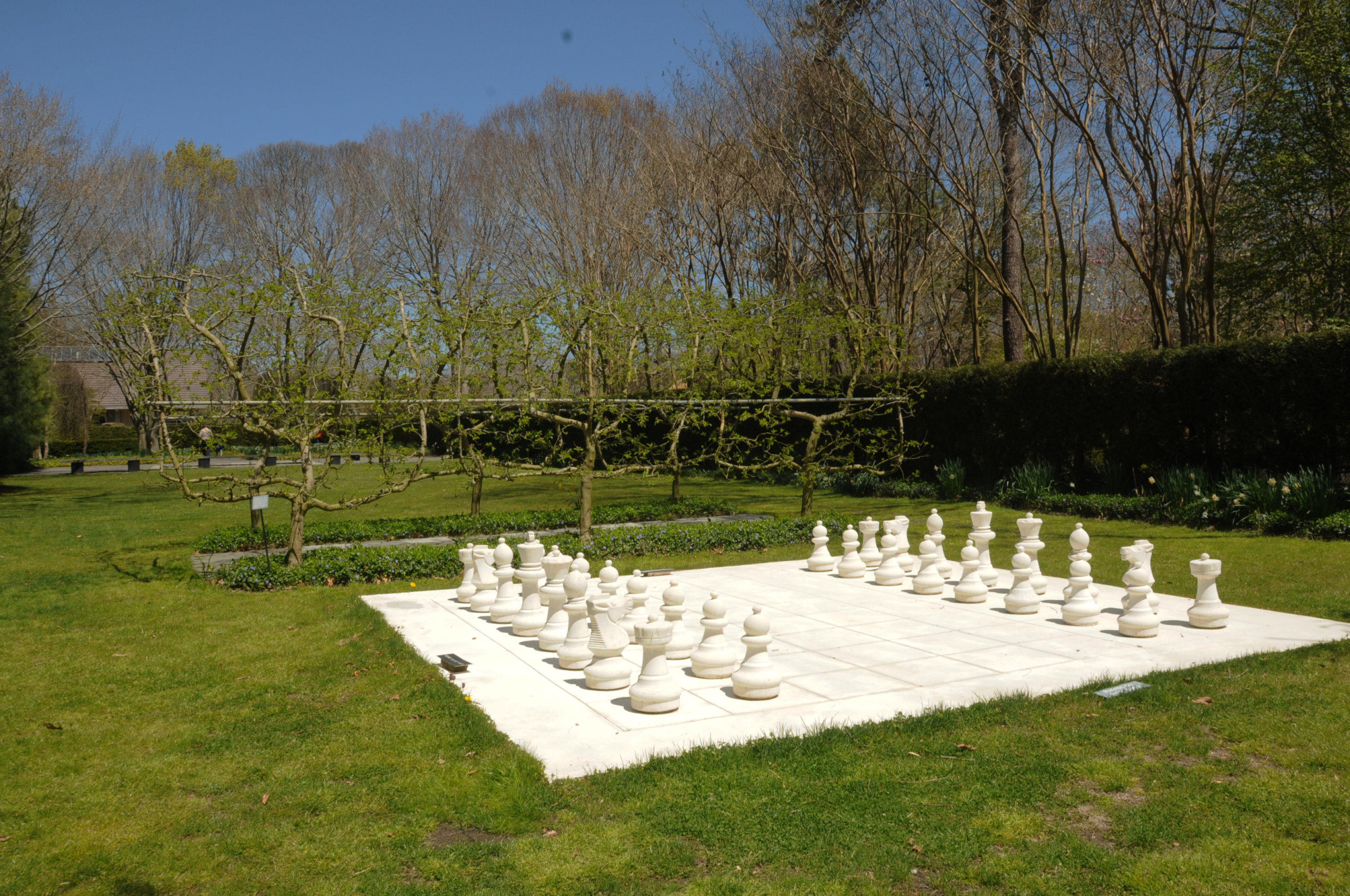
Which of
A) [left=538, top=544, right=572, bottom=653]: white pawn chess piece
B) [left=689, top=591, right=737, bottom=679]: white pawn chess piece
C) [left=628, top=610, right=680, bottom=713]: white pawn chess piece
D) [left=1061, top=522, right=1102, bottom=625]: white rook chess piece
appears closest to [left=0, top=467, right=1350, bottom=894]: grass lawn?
[left=628, top=610, right=680, bottom=713]: white pawn chess piece

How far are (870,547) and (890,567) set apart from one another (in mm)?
926

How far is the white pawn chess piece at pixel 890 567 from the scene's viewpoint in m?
8.64

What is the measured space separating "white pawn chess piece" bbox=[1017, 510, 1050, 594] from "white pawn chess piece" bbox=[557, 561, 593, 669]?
150 inches

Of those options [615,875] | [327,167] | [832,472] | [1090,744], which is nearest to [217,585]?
[615,875]

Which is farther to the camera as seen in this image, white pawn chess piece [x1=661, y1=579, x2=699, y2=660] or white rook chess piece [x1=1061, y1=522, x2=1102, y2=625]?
white rook chess piece [x1=1061, y1=522, x2=1102, y2=625]

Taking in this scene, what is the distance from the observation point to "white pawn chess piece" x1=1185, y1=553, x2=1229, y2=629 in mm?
6496

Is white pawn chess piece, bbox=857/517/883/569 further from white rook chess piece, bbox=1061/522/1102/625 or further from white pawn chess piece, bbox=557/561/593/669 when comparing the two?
white pawn chess piece, bbox=557/561/593/669

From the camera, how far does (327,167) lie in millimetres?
31203

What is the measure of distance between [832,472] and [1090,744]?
1427 centimetres

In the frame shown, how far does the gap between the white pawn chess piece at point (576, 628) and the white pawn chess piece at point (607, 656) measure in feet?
0.71

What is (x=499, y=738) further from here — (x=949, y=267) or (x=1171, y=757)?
(x=949, y=267)

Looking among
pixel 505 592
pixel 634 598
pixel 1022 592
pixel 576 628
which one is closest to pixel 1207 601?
pixel 1022 592

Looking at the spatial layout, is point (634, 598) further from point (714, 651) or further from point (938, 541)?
point (938, 541)

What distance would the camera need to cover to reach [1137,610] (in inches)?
251
